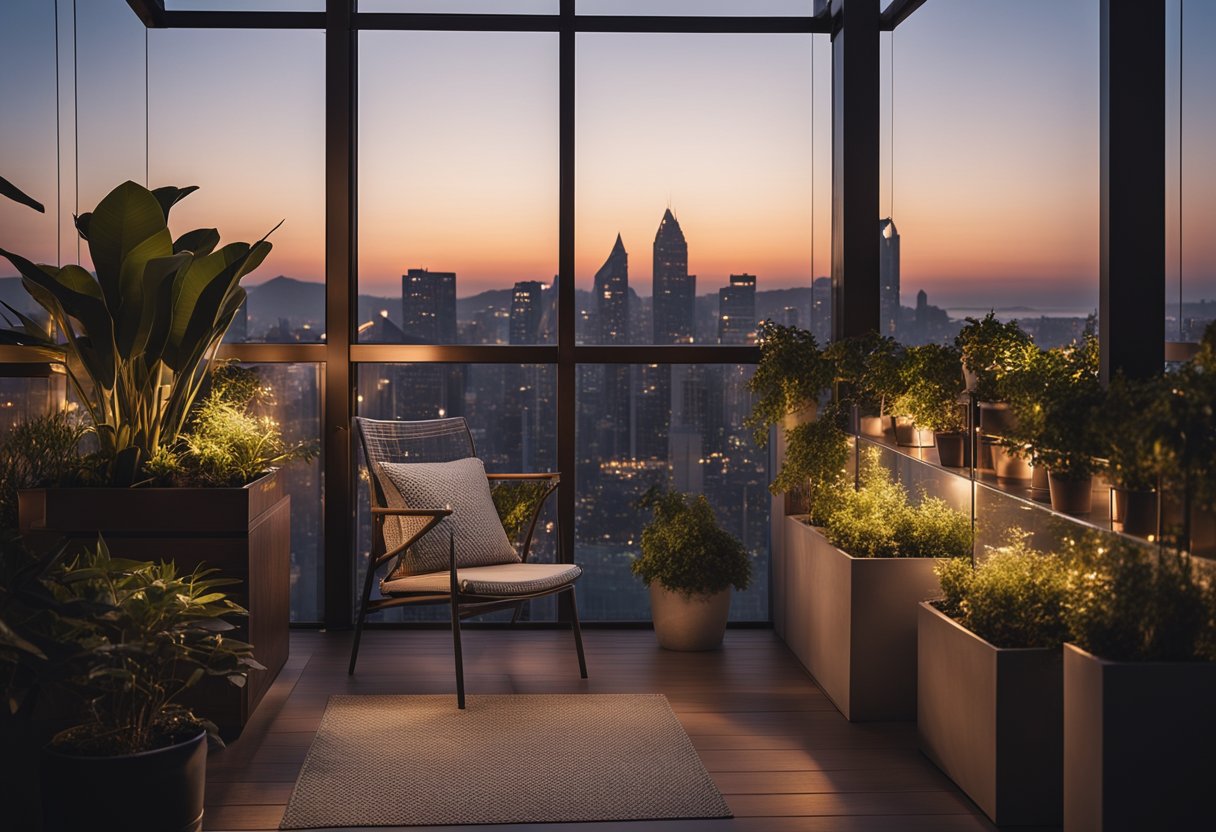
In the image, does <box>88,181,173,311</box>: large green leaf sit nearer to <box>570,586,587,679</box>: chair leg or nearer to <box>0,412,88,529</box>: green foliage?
<box>0,412,88,529</box>: green foliage

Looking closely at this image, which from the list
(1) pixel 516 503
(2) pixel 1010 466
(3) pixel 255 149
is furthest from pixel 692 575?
(3) pixel 255 149

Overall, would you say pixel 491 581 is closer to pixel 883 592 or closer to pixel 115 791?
pixel 883 592

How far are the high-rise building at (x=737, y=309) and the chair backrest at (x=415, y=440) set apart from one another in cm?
132

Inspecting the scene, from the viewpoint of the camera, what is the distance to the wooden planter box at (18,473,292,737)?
3590 millimetres

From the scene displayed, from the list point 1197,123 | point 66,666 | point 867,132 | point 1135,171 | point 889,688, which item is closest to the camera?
point 66,666

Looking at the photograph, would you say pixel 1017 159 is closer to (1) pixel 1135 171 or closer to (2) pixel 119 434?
(1) pixel 1135 171

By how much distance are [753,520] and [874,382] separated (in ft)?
4.61

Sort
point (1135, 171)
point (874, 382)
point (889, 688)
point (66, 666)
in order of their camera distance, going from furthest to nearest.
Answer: point (874, 382) → point (889, 688) → point (1135, 171) → point (66, 666)

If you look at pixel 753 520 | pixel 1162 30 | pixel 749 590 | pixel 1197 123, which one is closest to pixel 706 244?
pixel 753 520

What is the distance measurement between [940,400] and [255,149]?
3380 millimetres

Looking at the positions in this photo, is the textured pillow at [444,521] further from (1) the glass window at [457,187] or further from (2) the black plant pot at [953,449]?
(2) the black plant pot at [953,449]

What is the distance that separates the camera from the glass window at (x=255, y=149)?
5125 mm

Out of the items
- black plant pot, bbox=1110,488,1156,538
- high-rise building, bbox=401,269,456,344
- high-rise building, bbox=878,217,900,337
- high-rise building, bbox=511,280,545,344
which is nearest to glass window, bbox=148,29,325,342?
high-rise building, bbox=401,269,456,344

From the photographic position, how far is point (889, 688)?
3.76m
